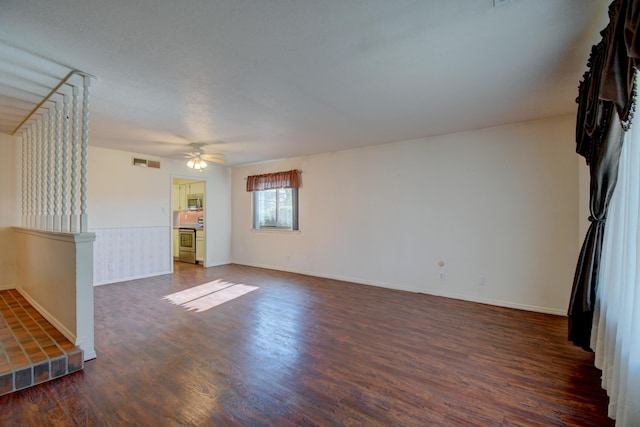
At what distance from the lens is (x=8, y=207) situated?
4.49 m

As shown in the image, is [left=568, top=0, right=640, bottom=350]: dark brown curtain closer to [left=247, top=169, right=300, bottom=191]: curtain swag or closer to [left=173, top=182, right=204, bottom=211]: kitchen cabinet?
[left=247, top=169, right=300, bottom=191]: curtain swag

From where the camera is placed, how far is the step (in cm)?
212

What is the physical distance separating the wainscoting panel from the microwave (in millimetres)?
1763

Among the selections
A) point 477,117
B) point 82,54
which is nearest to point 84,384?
point 82,54

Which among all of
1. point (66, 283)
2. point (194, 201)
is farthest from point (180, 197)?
point (66, 283)

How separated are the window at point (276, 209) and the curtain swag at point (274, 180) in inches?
7.4

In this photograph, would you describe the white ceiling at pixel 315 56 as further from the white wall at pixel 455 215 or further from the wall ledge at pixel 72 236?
the wall ledge at pixel 72 236

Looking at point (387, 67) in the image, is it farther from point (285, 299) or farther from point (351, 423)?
point (285, 299)

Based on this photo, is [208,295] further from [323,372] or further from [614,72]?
[614,72]

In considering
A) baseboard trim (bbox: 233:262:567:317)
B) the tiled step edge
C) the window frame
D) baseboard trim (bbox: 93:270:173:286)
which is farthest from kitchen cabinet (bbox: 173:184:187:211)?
the tiled step edge

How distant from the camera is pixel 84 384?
2.17 meters

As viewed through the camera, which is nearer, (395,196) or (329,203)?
(395,196)

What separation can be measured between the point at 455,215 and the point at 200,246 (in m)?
5.93

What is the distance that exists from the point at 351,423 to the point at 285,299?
2609mm
